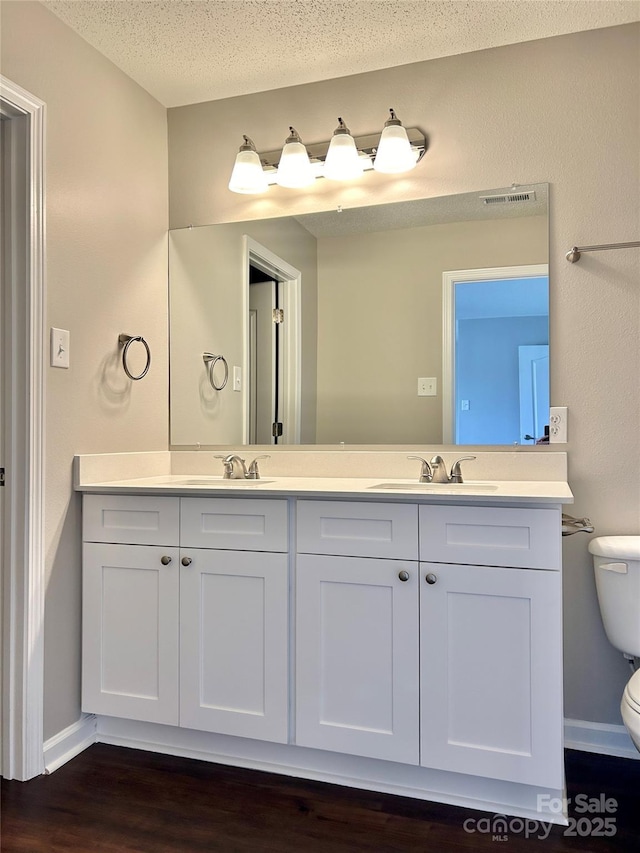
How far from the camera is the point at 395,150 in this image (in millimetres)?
2238

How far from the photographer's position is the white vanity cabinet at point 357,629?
1.75m

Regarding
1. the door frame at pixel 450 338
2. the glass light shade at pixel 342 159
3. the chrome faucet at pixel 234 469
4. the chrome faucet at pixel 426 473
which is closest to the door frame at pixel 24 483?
the chrome faucet at pixel 234 469

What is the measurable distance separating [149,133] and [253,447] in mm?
1291

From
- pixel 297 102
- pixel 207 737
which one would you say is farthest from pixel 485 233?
pixel 207 737

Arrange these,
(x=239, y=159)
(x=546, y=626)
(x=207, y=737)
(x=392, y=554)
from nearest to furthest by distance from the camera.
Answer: (x=546, y=626) < (x=392, y=554) < (x=207, y=737) < (x=239, y=159)

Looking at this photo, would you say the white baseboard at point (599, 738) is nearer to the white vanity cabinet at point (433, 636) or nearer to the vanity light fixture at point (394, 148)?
the white vanity cabinet at point (433, 636)

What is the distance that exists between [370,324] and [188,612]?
3.91ft

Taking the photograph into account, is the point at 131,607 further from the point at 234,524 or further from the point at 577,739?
the point at 577,739

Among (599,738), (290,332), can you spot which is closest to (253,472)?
(290,332)

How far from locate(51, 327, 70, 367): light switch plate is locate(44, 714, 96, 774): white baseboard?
3.76 ft

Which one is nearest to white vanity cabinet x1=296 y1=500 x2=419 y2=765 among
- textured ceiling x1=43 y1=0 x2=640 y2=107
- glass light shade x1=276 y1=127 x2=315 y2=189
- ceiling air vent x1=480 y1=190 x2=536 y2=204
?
ceiling air vent x1=480 y1=190 x2=536 y2=204

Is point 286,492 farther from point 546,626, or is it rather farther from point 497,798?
point 497,798

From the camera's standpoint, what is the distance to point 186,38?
215 cm

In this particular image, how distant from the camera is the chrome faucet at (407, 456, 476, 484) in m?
2.15
